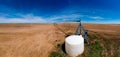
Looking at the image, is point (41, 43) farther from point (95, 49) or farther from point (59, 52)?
point (95, 49)

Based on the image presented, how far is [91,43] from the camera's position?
1546cm

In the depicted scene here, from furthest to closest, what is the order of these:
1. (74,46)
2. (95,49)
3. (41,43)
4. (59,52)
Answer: (41,43), (95,49), (59,52), (74,46)

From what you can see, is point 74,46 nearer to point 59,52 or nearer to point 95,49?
point 59,52

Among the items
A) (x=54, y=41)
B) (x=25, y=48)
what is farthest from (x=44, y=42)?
(x=25, y=48)

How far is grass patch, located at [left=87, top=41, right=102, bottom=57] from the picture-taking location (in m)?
14.2

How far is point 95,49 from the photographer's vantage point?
48.3ft

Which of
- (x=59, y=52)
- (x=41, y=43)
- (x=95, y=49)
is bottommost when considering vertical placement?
(x=59, y=52)

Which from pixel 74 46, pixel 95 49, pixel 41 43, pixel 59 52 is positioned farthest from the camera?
pixel 41 43

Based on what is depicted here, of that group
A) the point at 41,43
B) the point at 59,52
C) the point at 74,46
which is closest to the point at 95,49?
the point at 74,46

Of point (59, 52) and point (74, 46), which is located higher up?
point (74, 46)

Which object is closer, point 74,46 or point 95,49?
point 74,46

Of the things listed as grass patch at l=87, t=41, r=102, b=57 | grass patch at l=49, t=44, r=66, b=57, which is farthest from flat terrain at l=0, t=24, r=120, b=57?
grass patch at l=49, t=44, r=66, b=57

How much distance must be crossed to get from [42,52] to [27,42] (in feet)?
8.61

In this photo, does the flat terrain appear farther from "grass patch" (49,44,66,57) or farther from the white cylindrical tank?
the white cylindrical tank
